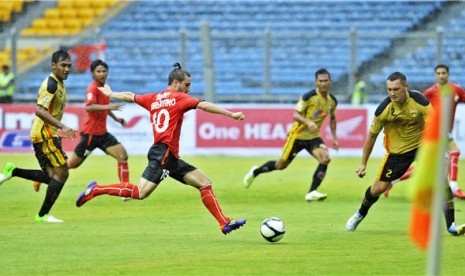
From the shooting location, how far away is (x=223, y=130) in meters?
28.5

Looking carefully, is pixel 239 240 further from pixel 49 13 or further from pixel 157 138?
pixel 49 13

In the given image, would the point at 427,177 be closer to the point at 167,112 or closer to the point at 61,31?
the point at 167,112

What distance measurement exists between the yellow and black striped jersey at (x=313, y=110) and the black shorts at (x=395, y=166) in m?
5.01

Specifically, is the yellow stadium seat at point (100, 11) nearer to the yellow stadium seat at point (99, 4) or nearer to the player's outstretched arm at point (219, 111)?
the yellow stadium seat at point (99, 4)

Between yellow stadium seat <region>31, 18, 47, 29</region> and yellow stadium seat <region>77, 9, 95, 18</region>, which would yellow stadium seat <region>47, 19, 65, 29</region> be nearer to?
yellow stadium seat <region>31, 18, 47, 29</region>

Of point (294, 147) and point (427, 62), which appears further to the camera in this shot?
point (427, 62)

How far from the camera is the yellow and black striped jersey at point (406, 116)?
13.5 meters

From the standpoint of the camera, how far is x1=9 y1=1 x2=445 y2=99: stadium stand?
103 feet

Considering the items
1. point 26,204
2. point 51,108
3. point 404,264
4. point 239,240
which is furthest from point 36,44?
point 404,264

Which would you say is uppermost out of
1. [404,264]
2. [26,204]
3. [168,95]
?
[168,95]

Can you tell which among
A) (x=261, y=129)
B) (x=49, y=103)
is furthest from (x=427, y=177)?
(x=261, y=129)

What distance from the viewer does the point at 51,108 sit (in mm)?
14719

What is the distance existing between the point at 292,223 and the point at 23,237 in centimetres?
387

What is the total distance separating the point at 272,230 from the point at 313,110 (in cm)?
654
